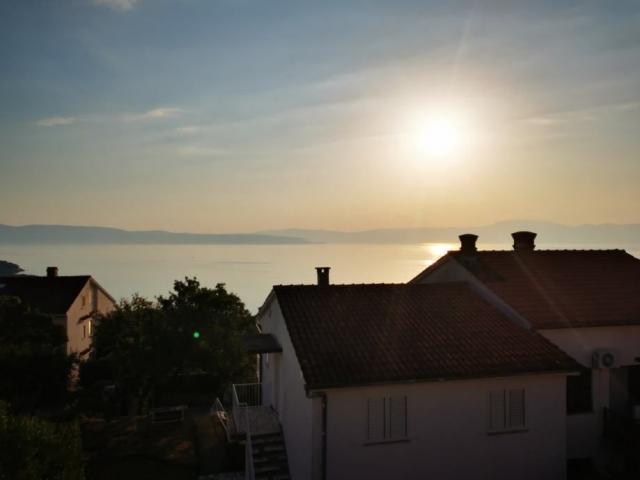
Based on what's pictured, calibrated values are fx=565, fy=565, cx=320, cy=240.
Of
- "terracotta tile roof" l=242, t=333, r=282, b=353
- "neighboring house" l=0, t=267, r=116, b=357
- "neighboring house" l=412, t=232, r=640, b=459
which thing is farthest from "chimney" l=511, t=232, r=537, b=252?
"neighboring house" l=0, t=267, r=116, b=357

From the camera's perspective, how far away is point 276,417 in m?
19.8

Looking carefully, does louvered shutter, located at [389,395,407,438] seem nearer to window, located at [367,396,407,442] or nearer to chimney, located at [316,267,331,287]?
window, located at [367,396,407,442]

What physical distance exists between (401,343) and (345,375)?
2464 millimetres

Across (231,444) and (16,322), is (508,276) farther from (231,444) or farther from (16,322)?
(16,322)

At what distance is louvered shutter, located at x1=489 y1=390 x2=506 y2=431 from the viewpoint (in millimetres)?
16047

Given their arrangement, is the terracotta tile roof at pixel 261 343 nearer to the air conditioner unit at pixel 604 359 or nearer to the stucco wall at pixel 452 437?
the stucco wall at pixel 452 437

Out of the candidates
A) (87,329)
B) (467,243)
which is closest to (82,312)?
(87,329)

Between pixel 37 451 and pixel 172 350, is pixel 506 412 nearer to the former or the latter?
pixel 37 451

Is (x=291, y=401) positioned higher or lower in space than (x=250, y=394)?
higher

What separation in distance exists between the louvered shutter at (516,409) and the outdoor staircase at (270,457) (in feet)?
22.5

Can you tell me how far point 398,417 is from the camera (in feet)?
50.2

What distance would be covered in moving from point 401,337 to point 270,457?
18.4 ft

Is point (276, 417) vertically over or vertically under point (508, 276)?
under

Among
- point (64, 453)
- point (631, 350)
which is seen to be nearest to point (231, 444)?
point (64, 453)
